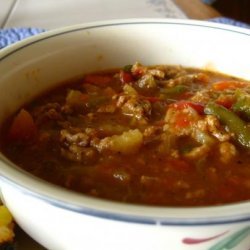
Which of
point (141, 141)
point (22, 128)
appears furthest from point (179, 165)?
point (22, 128)

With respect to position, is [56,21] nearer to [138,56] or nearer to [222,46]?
[138,56]

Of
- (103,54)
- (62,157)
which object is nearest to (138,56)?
(103,54)

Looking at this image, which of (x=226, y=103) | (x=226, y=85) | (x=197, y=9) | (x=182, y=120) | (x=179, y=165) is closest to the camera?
(x=179, y=165)

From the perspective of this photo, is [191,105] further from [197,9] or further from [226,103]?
[197,9]

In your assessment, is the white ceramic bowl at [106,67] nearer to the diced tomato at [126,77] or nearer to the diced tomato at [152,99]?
the diced tomato at [126,77]

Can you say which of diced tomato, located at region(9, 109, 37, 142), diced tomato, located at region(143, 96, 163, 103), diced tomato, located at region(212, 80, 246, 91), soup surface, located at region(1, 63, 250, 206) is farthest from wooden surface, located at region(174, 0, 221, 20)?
diced tomato, located at region(9, 109, 37, 142)

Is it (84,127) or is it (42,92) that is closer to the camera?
(84,127)

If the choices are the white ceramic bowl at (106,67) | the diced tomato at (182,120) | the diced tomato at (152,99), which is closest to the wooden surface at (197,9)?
the white ceramic bowl at (106,67)
